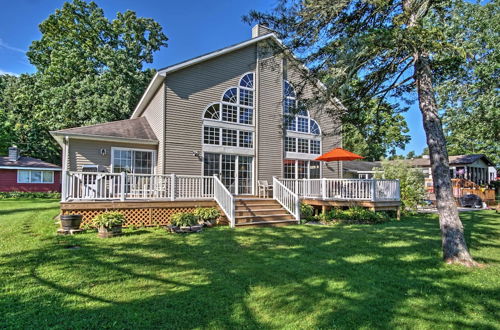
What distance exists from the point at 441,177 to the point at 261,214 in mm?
5912

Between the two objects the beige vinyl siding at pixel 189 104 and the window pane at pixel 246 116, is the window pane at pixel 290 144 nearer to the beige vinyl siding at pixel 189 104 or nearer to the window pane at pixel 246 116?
the window pane at pixel 246 116

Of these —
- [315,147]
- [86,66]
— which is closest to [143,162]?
[315,147]

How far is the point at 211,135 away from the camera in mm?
12430

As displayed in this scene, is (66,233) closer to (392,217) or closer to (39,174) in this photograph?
(392,217)

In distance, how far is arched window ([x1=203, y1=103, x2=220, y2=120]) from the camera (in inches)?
488

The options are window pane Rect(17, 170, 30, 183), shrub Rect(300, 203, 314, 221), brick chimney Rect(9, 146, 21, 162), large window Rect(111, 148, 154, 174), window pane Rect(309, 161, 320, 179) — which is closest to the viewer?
shrub Rect(300, 203, 314, 221)

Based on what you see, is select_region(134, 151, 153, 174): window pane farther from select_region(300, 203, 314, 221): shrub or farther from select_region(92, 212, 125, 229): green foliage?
select_region(300, 203, 314, 221): shrub

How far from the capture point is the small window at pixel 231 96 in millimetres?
12898

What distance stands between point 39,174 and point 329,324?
28050 mm

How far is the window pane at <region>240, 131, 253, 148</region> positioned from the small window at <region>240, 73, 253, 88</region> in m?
2.30

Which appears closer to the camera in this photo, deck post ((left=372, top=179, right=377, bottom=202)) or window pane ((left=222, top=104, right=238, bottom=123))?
deck post ((left=372, top=179, right=377, bottom=202))

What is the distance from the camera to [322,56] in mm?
6434

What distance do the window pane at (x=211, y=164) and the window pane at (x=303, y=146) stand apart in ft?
14.9

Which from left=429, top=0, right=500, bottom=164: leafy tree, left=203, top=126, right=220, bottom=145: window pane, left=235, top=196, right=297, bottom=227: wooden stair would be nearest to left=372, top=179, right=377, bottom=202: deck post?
left=235, top=196, right=297, bottom=227: wooden stair
